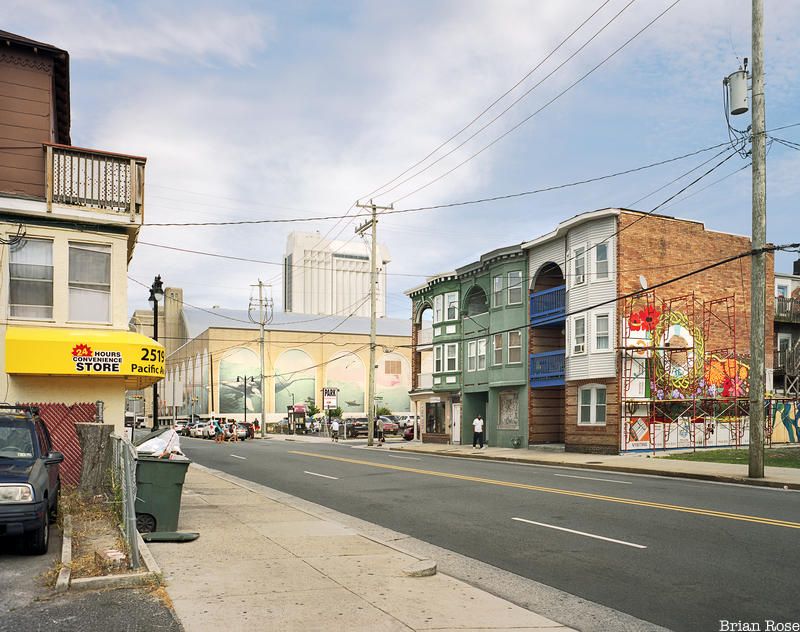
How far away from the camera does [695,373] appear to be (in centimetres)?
3438

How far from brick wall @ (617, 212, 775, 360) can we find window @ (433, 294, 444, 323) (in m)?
17.6

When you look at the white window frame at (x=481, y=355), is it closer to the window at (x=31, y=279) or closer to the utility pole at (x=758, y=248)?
the utility pole at (x=758, y=248)

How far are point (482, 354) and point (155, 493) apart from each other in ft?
112

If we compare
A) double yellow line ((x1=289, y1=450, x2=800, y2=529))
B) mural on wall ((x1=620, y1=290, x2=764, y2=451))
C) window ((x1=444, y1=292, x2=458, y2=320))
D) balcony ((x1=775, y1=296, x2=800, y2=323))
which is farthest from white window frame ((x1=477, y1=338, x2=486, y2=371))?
double yellow line ((x1=289, y1=450, x2=800, y2=529))

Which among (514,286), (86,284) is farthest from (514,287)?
(86,284)

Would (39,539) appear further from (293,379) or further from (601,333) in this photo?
(293,379)

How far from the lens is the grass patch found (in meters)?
25.2

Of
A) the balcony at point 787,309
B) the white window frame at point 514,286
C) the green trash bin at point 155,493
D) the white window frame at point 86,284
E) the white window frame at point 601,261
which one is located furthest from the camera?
the balcony at point 787,309

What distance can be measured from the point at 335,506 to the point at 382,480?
16.8 feet

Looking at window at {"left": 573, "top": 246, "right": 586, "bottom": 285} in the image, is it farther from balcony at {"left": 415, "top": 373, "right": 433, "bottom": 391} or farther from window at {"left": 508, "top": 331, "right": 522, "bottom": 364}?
balcony at {"left": 415, "top": 373, "right": 433, "bottom": 391}

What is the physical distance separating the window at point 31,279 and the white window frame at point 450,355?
32.8 metres

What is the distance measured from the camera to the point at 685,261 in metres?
34.9

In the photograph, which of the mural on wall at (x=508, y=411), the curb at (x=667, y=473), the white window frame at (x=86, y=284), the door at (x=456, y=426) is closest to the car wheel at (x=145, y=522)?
the white window frame at (x=86, y=284)

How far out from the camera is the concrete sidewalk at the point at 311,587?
22.4ft
